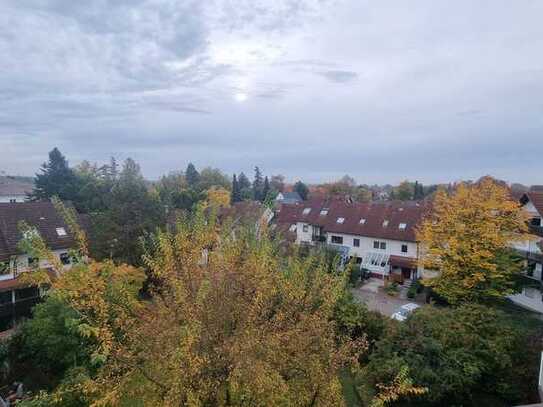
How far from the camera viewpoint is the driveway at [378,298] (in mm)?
26344

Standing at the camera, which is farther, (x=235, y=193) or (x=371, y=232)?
(x=235, y=193)

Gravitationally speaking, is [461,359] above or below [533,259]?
below

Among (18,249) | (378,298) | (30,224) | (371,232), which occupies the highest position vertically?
(30,224)

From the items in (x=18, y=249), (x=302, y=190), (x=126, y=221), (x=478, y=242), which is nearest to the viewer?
(x=478, y=242)

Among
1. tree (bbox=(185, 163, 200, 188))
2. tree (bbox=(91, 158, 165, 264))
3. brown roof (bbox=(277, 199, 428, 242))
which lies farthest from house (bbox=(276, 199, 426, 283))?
tree (bbox=(185, 163, 200, 188))

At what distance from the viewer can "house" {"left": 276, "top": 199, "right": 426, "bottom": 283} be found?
33.5 metres

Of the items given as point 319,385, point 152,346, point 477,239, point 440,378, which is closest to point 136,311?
point 152,346

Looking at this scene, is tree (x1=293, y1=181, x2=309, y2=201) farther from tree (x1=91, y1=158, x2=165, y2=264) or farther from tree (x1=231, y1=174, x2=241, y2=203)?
tree (x1=91, y1=158, x2=165, y2=264)

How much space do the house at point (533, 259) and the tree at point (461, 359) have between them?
12652 millimetres

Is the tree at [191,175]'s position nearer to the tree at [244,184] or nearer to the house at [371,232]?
the tree at [244,184]

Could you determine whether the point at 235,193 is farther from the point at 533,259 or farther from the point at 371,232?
the point at 533,259

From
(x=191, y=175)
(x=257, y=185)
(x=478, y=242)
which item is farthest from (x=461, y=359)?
(x=257, y=185)

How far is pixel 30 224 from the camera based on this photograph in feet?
86.7

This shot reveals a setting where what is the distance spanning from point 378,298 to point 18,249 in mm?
27206
